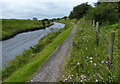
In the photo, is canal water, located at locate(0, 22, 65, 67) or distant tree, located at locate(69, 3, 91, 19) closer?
canal water, located at locate(0, 22, 65, 67)

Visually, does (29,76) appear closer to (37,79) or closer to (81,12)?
(37,79)

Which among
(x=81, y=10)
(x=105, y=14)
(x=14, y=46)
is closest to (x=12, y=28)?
(x=14, y=46)

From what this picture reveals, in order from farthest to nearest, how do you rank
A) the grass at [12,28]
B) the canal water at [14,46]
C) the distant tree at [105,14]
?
1. the grass at [12,28]
2. the distant tree at [105,14]
3. the canal water at [14,46]

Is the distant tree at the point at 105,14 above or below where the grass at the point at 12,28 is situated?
above

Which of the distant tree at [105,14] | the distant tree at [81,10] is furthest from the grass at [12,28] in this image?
the distant tree at [81,10]

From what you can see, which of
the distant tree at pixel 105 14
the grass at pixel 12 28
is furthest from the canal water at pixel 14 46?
the distant tree at pixel 105 14

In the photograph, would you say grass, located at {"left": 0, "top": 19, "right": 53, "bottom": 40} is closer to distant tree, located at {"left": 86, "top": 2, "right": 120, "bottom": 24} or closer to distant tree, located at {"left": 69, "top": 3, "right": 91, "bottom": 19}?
distant tree, located at {"left": 86, "top": 2, "right": 120, "bottom": 24}

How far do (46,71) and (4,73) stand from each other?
3312mm

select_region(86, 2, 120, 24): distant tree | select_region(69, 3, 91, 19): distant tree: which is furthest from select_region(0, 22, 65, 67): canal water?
select_region(69, 3, 91, 19): distant tree

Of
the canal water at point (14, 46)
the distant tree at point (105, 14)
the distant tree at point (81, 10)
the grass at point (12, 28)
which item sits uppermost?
the distant tree at point (81, 10)

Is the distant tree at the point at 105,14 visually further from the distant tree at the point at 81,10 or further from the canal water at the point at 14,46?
the distant tree at the point at 81,10

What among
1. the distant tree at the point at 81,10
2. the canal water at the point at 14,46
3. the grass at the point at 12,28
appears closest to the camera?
the canal water at the point at 14,46

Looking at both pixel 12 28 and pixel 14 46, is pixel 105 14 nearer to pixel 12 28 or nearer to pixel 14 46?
pixel 14 46

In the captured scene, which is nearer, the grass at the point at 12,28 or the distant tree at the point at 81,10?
the grass at the point at 12,28
